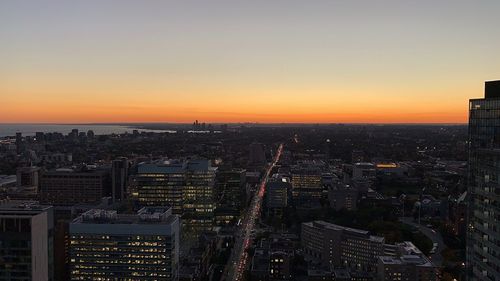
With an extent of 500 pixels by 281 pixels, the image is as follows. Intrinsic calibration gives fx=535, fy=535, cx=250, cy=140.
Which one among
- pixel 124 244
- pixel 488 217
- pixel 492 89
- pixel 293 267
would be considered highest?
pixel 492 89

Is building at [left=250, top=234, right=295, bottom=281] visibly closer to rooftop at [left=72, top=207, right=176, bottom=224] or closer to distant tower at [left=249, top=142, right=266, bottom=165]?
rooftop at [left=72, top=207, right=176, bottom=224]

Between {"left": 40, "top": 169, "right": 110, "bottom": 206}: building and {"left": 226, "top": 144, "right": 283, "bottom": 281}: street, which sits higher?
{"left": 40, "top": 169, "right": 110, "bottom": 206}: building

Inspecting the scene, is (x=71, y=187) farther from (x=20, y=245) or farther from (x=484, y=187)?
(x=484, y=187)

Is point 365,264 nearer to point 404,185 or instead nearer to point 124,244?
point 124,244

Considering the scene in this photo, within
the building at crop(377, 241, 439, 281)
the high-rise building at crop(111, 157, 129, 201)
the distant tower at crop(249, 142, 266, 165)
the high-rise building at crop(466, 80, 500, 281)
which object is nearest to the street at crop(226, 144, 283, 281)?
the building at crop(377, 241, 439, 281)

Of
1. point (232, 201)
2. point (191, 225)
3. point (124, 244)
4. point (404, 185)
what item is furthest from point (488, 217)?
point (404, 185)

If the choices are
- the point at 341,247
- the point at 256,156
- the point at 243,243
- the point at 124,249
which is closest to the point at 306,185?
the point at 243,243
